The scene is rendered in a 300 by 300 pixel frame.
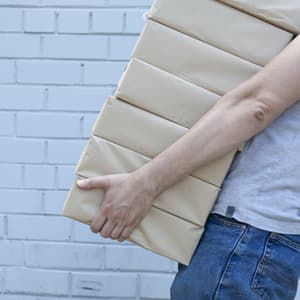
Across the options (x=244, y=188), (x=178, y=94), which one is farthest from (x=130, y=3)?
(x=244, y=188)

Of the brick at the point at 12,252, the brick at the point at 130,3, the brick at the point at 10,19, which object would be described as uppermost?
the brick at the point at 130,3

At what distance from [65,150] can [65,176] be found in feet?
0.35

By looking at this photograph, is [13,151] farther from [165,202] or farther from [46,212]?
[165,202]

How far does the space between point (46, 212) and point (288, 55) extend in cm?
170

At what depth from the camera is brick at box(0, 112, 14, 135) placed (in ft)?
9.13

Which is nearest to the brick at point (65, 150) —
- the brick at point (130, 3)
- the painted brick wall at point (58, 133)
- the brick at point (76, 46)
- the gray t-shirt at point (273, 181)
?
the painted brick wall at point (58, 133)

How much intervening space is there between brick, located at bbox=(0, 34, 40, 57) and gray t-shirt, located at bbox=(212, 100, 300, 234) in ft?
5.02

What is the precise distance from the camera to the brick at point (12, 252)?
288 centimetres

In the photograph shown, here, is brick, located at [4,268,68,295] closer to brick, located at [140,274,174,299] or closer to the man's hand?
brick, located at [140,274,174,299]

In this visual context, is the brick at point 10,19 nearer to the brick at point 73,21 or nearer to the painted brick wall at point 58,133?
the painted brick wall at point 58,133

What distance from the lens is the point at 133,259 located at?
283cm

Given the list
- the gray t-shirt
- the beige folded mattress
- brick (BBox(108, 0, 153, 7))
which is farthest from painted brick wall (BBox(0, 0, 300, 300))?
the gray t-shirt

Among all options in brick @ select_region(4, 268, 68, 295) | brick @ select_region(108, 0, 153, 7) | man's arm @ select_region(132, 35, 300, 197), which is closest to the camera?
man's arm @ select_region(132, 35, 300, 197)

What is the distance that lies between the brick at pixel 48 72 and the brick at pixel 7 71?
1.1 inches
